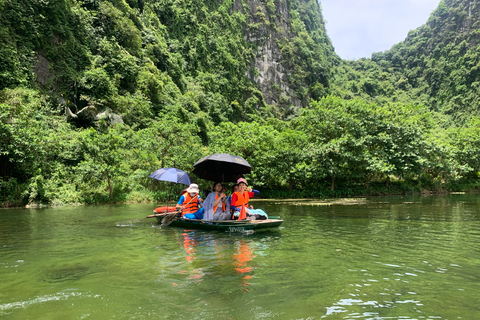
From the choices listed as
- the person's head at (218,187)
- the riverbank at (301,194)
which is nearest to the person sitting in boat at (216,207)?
the person's head at (218,187)

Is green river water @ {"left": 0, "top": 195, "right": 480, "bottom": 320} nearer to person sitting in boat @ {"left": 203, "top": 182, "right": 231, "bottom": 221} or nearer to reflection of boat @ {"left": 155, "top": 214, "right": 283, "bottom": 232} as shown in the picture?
reflection of boat @ {"left": 155, "top": 214, "right": 283, "bottom": 232}

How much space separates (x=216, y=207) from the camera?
9359 mm

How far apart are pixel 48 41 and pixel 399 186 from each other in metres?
33.3

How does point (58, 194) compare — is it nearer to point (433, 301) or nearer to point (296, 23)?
point (433, 301)

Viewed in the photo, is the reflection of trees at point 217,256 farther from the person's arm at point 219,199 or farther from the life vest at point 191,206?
the life vest at point 191,206

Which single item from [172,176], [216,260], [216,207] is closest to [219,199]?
[216,207]

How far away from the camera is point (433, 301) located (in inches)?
154

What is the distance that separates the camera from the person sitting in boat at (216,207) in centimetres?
930

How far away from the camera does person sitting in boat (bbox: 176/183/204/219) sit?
9.91m

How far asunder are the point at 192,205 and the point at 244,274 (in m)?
5.42

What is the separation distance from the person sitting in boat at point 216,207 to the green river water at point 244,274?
0.51 metres

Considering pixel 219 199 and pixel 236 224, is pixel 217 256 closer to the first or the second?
pixel 236 224

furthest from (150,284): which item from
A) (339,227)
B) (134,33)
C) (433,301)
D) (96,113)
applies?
(134,33)

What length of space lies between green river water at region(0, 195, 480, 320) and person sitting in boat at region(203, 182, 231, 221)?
0.51 m
